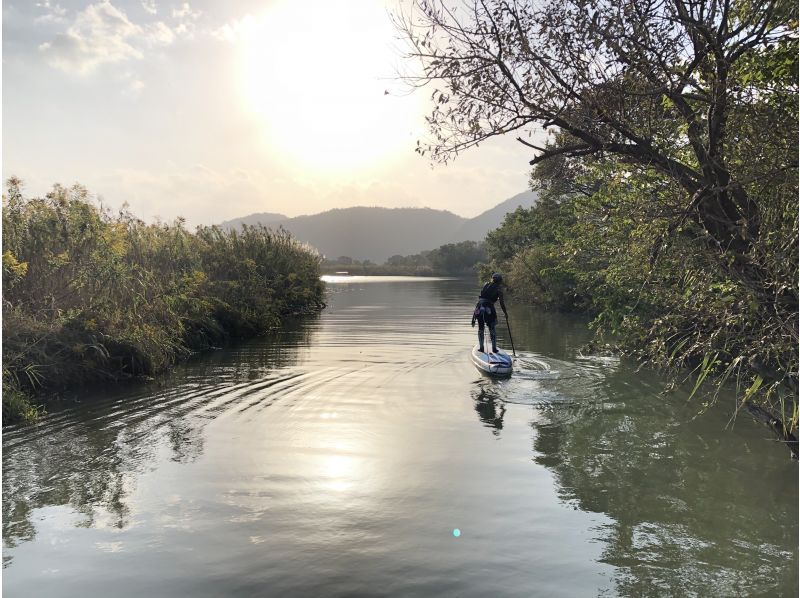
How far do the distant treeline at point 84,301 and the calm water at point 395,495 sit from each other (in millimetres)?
830

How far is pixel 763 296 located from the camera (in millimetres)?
5734

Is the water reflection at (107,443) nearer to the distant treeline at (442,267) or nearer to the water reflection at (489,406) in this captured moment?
the water reflection at (489,406)

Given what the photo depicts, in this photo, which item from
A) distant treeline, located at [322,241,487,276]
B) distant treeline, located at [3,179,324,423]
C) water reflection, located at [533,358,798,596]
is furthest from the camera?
distant treeline, located at [322,241,487,276]

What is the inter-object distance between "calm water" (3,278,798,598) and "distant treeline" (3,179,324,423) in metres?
0.83

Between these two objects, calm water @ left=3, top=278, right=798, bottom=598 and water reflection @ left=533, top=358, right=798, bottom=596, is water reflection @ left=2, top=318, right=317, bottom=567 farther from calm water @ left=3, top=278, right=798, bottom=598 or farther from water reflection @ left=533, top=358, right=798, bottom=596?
water reflection @ left=533, top=358, right=798, bottom=596

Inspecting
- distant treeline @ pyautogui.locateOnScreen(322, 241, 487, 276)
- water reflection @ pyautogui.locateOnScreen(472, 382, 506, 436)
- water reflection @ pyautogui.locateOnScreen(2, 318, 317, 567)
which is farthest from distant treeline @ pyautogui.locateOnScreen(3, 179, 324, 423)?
distant treeline @ pyautogui.locateOnScreen(322, 241, 487, 276)

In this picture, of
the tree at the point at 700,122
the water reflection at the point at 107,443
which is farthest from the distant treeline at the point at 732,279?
the water reflection at the point at 107,443

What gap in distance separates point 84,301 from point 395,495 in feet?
30.6

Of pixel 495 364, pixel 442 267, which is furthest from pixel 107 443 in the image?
pixel 442 267

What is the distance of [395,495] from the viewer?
738 centimetres

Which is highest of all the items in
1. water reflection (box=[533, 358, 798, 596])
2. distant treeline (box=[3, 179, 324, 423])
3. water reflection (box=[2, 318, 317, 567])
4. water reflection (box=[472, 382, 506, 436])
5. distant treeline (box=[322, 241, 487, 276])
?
distant treeline (box=[322, 241, 487, 276])

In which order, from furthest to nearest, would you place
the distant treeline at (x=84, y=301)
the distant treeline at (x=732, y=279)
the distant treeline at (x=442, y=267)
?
1. the distant treeline at (x=442, y=267)
2. the distant treeline at (x=84, y=301)
3. the distant treeline at (x=732, y=279)

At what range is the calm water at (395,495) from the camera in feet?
18.2

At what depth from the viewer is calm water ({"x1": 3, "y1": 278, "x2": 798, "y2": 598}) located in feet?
18.2
